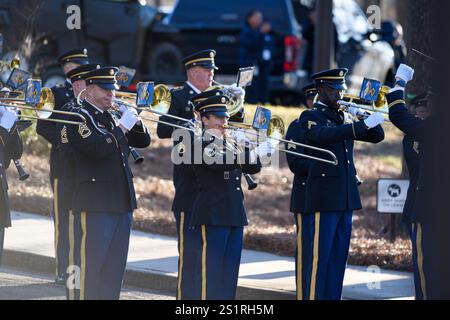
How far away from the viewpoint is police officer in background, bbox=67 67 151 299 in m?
8.60

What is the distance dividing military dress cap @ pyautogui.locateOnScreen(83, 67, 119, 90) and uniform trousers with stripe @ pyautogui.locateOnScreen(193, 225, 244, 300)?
1.21m

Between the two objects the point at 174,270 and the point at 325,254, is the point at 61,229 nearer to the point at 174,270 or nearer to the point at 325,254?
the point at 174,270

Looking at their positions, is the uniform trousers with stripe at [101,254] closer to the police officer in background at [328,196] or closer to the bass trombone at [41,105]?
the bass trombone at [41,105]

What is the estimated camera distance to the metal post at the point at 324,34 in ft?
54.2

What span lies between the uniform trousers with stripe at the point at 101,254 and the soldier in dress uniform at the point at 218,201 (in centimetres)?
54

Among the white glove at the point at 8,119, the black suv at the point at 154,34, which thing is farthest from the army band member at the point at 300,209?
the black suv at the point at 154,34

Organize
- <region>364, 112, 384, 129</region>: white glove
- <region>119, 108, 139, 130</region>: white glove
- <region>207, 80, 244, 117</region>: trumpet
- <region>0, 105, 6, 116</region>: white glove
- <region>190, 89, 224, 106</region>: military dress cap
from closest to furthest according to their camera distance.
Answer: <region>119, 108, 139, 130</region>: white glove
<region>190, 89, 224, 106</region>: military dress cap
<region>364, 112, 384, 129</region>: white glove
<region>0, 105, 6, 116</region>: white glove
<region>207, 80, 244, 117</region>: trumpet

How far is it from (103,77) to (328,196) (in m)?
1.93

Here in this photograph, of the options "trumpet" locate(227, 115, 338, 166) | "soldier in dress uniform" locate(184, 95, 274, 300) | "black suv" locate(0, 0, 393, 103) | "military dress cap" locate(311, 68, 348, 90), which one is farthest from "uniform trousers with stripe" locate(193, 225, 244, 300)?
"black suv" locate(0, 0, 393, 103)

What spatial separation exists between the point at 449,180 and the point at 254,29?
42.0 ft

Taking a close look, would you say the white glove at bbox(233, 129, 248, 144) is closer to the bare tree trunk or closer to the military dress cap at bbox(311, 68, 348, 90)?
the military dress cap at bbox(311, 68, 348, 90)

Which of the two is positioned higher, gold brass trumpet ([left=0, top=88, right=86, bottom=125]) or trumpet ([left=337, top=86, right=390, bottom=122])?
trumpet ([left=337, top=86, right=390, bottom=122])

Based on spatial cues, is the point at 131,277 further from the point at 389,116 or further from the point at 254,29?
the point at 254,29

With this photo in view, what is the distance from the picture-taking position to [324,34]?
54.6 ft
